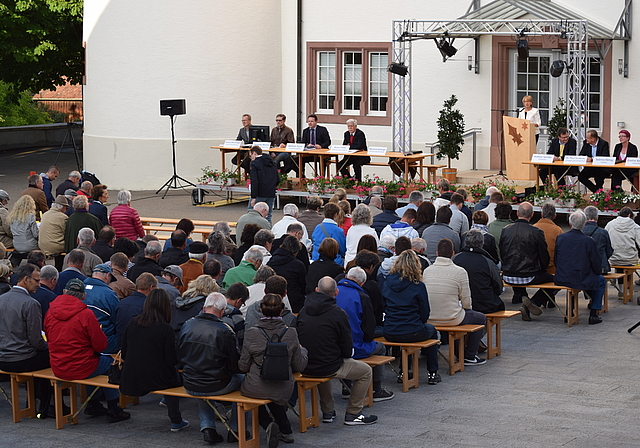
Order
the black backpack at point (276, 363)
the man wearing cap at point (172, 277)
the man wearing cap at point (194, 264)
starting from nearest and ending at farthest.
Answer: the black backpack at point (276, 363) → the man wearing cap at point (172, 277) → the man wearing cap at point (194, 264)

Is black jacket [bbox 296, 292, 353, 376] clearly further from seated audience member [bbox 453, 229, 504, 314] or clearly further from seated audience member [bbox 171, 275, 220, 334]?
seated audience member [bbox 453, 229, 504, 314]

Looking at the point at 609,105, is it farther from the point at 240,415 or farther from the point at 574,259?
the point at 240,415

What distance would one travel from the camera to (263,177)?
17.6 meters

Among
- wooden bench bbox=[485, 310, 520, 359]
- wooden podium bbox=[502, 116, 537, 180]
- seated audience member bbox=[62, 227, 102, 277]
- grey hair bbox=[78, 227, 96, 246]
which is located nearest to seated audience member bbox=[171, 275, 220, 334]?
seated audience member bbox=[62, 227, 102, 277]

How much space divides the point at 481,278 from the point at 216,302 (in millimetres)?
3513

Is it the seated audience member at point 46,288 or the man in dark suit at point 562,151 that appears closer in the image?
the seated audience member at point 46,288

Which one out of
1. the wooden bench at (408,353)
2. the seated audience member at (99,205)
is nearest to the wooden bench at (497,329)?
the wooden bench at (408,353)

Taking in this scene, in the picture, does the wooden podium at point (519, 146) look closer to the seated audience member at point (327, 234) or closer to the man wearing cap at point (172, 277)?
the seated audience member at point (327, 234)

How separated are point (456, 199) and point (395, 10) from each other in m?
11.1

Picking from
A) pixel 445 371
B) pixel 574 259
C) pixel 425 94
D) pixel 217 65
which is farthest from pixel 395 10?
pixel 445 371

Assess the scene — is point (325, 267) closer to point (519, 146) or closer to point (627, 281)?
point (627, 281)

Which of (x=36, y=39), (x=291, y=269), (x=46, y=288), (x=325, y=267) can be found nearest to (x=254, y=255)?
(x=291, y=269)

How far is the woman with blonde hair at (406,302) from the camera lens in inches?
368

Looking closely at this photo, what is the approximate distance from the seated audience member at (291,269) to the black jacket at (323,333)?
65.5 inches
